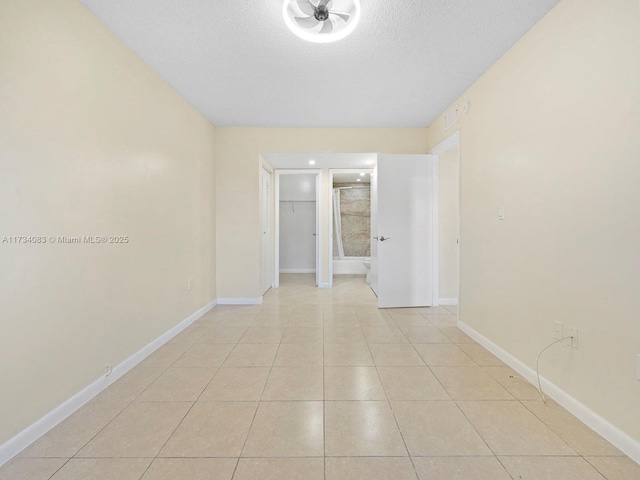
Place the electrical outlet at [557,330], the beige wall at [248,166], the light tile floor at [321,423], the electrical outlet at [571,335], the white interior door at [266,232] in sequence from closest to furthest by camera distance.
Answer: the light tile floor at [321,423], the electrical outlet at [571,335], the electrical outlet at [557,330], the beige wall at [248,166], the white interior door at [266,232]

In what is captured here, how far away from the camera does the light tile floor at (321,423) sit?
3.99 feet

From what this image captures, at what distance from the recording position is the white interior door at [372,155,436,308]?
3.65 meters

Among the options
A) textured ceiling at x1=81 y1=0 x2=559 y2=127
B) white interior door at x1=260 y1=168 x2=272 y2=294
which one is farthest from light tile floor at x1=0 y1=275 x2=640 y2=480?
textured ceiling at x1=81 y1=0 x2=559 y2=127

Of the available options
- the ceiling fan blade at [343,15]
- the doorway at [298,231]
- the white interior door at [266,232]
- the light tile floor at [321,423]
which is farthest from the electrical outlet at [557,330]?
the doorway at [298,231]

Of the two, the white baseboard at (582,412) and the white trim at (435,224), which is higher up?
the white trim at (435,224)

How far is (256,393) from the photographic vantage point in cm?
178

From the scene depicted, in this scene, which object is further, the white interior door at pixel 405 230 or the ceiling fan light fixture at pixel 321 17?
the white interior door at pixel 405 230

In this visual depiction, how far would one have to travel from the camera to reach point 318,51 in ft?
7.01

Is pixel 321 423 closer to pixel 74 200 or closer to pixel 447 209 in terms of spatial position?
pixel 74 200

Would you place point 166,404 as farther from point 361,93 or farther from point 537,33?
point 537,33

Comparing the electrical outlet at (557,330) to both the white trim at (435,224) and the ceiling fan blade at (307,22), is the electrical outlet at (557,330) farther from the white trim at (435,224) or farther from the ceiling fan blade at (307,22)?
the ceiling fan blade at (307,22)

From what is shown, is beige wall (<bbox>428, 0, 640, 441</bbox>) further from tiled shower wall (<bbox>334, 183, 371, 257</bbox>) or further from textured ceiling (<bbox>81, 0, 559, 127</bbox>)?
tiled shower wall (<bbox>334, 183, 371, 257</bbox>)

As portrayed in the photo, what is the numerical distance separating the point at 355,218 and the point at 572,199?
559 cm

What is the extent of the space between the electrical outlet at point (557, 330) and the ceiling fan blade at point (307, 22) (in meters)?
2.34
